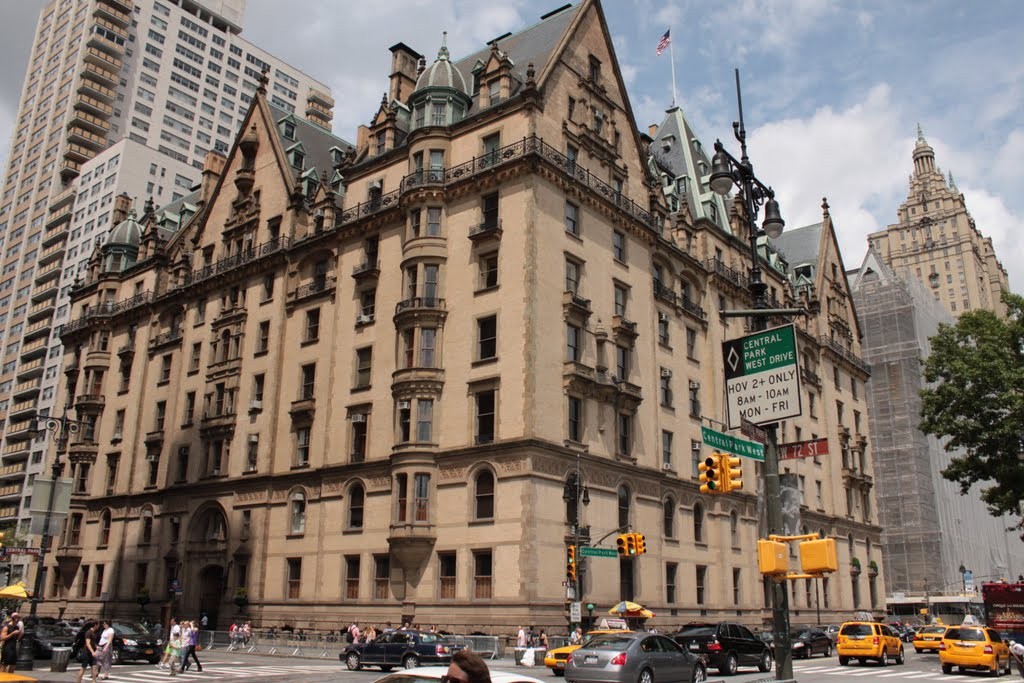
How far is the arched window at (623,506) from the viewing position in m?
45.6

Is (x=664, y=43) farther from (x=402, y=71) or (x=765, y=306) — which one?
(x=765, y=306)

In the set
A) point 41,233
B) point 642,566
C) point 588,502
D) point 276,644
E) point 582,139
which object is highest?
point 41,233

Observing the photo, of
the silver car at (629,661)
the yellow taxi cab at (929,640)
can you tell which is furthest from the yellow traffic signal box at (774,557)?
the yellow taxi cab at (929,640)

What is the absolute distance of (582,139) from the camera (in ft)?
163

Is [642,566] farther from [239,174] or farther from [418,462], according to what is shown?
[239,174]

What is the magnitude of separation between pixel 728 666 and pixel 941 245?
498 ft

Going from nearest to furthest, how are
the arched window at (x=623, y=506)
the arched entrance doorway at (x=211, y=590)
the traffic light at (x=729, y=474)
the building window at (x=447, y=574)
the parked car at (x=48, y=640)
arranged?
the traffic light at (x=729, y=474)
the parked car at (x=48, y=640)
the building window at (x=447, y=574)
the arched window at (x=623, y=506)
the arched entrance doorway at (x=211, y=590)

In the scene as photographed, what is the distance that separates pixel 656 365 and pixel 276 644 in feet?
84.6

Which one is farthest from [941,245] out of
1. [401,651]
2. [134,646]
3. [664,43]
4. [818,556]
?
[818,556]

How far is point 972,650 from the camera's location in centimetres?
3172

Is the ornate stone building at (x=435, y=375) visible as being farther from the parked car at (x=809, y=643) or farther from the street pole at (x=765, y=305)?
the street pole at (x=765, y=305)

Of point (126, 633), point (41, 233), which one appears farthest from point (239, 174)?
point (41, 233)

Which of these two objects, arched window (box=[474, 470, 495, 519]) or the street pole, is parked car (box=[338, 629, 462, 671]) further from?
the street pole

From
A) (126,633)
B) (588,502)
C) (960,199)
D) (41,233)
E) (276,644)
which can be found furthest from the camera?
(960,199)
